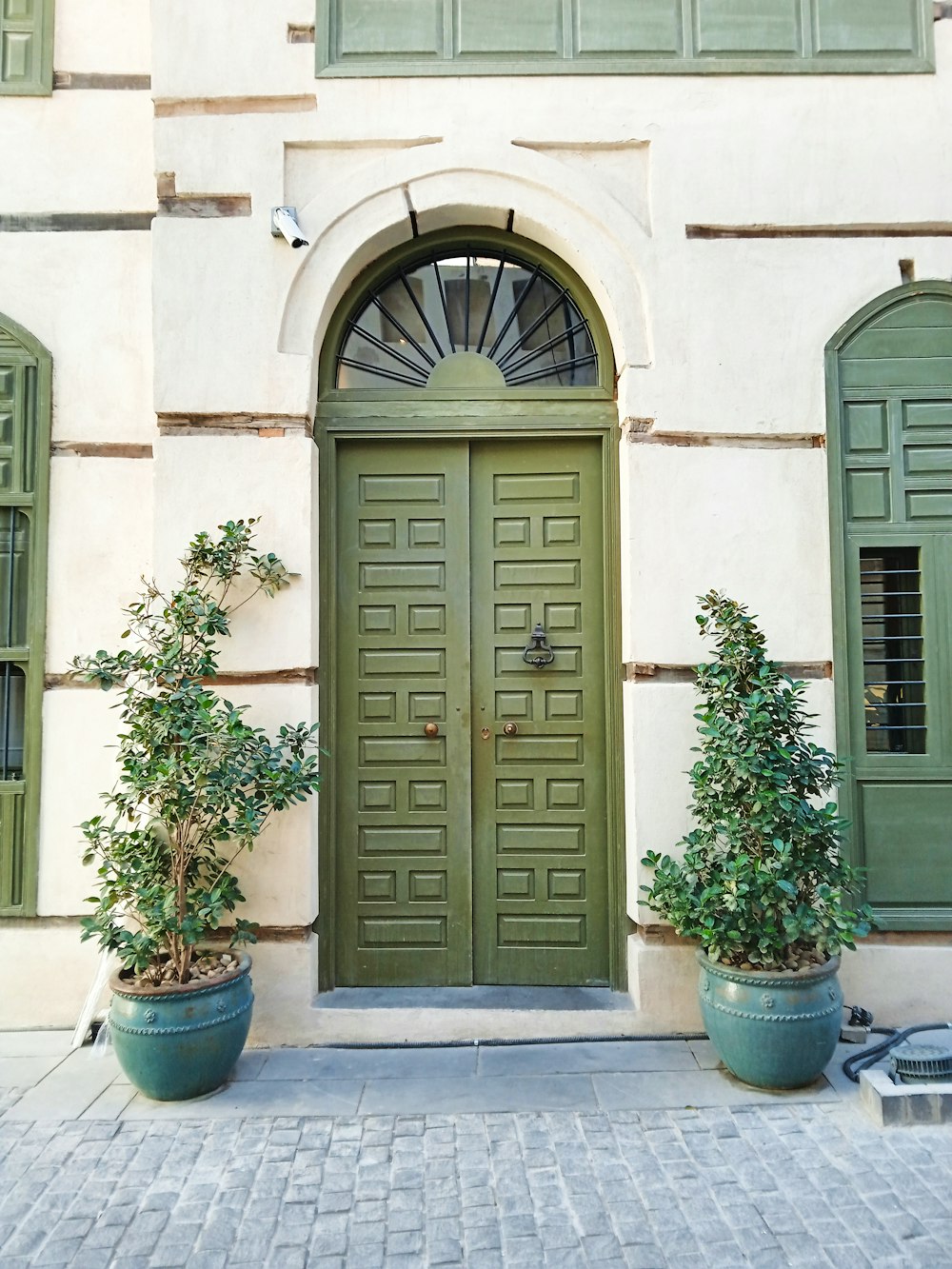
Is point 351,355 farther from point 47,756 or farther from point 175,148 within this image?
point 47,756

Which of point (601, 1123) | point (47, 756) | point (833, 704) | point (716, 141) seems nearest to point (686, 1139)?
point (601, 1123)

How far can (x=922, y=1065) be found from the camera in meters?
3.54

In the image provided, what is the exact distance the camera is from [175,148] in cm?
435

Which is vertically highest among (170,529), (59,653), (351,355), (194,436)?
(351,355)

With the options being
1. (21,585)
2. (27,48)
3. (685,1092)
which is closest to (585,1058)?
(685,1092)

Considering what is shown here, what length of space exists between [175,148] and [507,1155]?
492 cm

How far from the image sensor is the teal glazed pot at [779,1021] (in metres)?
3.57

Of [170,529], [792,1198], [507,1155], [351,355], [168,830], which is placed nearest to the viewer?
[792,1198]

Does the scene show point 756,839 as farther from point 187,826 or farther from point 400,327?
point 400,327

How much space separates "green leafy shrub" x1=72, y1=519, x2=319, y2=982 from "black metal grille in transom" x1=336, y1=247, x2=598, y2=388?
49.7 inches

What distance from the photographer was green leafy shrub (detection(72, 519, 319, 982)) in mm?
3701

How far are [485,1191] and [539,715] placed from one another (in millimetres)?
2206

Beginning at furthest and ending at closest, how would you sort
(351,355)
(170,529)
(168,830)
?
(351,355) < (170,529) < (168,830)

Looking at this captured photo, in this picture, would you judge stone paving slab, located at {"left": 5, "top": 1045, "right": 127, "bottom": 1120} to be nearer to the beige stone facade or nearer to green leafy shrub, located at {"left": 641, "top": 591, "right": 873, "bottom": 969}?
the beige stone facade
